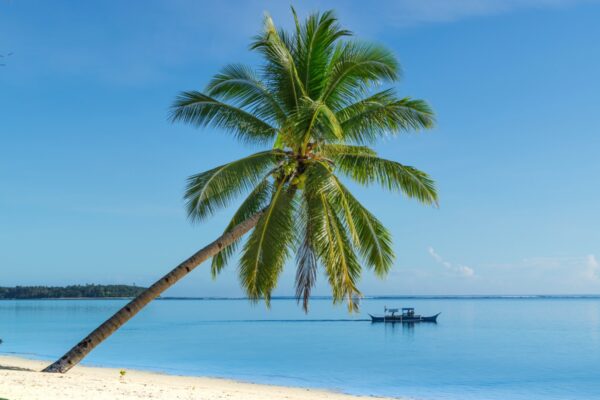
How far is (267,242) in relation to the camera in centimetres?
1366

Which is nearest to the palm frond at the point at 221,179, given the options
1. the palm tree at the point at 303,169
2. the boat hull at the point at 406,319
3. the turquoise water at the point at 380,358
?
the palm tree at the point at 303,169

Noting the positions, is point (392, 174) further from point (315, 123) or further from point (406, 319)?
point (406, 319)

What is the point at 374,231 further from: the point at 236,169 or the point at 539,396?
the point at 539,396

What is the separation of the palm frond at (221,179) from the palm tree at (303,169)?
0.08 feet

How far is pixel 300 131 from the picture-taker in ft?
41.5

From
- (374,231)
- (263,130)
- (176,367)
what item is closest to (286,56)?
(263,130)

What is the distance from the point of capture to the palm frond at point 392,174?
46.2ft

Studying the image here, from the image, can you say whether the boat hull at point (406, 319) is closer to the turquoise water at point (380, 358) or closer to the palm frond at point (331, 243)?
the turquoise water at point (380, 358)

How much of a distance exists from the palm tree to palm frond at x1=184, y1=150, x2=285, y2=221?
0.02 meters

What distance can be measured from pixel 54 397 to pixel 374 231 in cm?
710

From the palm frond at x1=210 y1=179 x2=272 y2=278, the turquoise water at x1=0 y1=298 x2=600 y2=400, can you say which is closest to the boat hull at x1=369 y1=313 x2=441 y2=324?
the turquoise water at x1=0 y1=298 x2=600 y2=400

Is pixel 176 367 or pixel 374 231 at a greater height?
pixel 374 231

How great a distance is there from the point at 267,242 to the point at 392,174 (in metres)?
3.06

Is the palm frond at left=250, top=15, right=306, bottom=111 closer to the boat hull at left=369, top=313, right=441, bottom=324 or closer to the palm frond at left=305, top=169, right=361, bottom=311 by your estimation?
the palm frond at left=305, top=169, right=361, bottom=311
